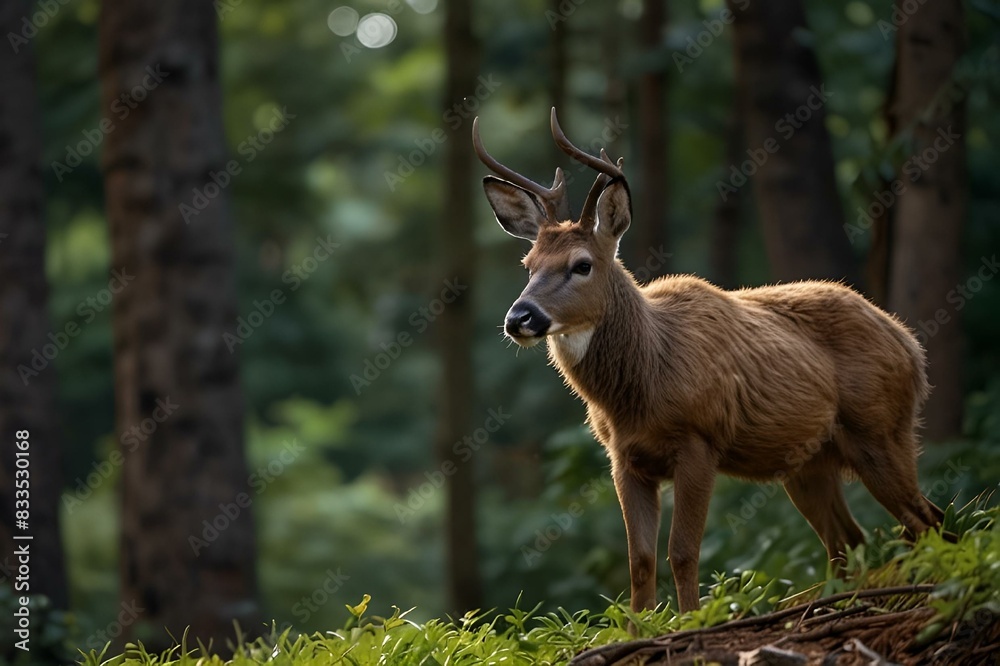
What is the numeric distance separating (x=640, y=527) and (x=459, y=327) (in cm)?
1023

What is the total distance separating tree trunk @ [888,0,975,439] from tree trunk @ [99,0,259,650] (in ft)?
19.0

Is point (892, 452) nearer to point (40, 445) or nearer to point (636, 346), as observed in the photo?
point (636, 346)

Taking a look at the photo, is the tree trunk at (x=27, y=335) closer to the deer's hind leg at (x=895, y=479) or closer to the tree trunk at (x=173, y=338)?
the tree trunk at (x=173, y=338)

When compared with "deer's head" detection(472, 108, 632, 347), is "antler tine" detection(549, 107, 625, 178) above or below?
above

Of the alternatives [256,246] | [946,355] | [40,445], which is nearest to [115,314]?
[40,445]

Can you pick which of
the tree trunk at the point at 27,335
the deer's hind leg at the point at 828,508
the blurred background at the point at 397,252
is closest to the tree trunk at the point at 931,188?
the blurred background at the point at 397,252

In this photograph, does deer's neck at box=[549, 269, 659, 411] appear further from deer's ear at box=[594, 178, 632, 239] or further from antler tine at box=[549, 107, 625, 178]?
antler tine at box=[549, 107, 625, 178]

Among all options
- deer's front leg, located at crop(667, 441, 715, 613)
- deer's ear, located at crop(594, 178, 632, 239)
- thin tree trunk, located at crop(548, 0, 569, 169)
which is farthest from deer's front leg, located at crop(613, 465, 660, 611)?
thin tree trunk, located at crop(548, 0, 569, 169)

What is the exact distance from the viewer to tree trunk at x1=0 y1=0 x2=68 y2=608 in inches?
452

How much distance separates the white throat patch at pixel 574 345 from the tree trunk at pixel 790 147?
4.88 m

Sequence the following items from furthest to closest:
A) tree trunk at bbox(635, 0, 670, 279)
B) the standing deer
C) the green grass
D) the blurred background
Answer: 1. tree trunk at bbox(635, 0, 670, 279)
2. the blurred background
3. the standing deer
4. the green grass

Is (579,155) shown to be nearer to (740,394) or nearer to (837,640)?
(740,394)

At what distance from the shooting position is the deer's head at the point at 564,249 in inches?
246

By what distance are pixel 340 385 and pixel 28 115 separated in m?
16.4
